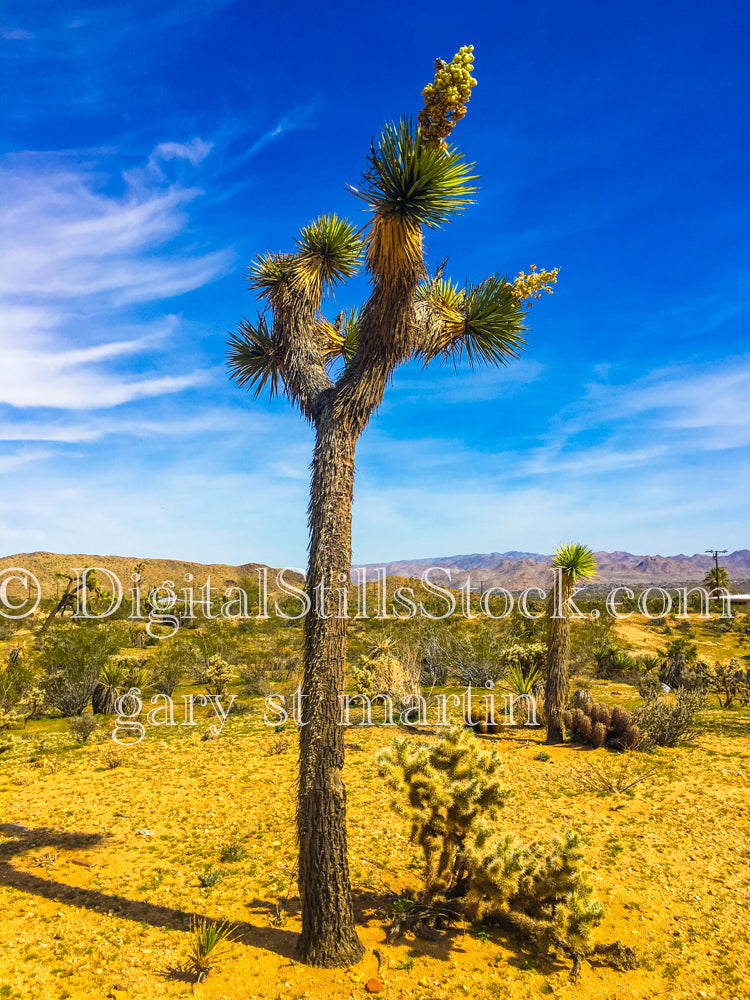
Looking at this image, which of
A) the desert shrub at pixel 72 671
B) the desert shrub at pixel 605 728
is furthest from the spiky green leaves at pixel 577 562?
the desert shrub at pixel 72 671

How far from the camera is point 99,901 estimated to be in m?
5.52

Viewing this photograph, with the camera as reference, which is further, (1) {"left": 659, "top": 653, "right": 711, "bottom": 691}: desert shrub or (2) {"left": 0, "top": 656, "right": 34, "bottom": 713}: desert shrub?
(1) {"left": 659, "top": 653, "right": 711, "bottom": 691}: desert shrub

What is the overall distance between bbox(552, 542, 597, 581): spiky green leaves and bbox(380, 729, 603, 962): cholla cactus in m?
7.21

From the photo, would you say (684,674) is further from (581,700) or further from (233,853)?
(233,853)

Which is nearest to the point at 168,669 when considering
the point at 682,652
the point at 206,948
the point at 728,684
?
the point at 206,948

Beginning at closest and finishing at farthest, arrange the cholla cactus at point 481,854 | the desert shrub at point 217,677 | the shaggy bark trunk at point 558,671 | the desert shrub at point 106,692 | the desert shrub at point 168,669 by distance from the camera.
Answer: the cholla cactus at point 481,854
the shaggy bark trunk at point 558,671
the desert shrub at point 106,692
the desert shrub at point 217,677
the desert shrub at point 168,669

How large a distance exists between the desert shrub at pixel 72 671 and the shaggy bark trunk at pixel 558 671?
468 inches

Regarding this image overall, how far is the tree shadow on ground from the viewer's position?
4.98 metres

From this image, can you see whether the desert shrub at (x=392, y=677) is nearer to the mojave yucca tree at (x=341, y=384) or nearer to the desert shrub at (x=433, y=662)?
the desert shrub at (x=433, y=662)

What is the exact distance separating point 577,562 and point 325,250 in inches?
321

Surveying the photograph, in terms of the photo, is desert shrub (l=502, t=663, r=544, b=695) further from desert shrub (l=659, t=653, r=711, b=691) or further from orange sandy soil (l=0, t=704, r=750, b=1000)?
desert shrub (l=659, t=653, r=711, b=691)

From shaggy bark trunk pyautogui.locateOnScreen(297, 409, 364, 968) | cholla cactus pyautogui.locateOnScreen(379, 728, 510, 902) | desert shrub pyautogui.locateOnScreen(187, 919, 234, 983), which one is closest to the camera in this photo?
desert shrub pyautogui.locateOnScreen(187, 919, 234, 983)

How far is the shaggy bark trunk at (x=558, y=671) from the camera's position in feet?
38.4

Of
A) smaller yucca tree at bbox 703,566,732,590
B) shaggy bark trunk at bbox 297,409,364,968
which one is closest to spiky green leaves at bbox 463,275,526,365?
shaggy bark trunk at bbox 297,409,364,968
